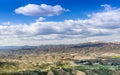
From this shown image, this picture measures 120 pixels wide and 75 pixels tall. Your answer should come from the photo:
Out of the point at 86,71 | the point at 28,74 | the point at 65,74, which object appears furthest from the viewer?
the point at 86,71

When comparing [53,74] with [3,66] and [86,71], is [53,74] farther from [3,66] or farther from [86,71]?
[3,66]

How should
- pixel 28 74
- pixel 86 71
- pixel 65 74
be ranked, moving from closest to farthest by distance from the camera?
pixel 28 74
pixel 65 74
pixel 86 71

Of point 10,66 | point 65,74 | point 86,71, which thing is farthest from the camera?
point 10,66

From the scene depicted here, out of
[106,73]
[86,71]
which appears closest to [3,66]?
[86,71]

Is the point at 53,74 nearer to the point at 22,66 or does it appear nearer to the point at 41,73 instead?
the point at 41,73

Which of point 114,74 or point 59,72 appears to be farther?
point 114,74

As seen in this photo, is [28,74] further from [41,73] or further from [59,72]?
[59,72]

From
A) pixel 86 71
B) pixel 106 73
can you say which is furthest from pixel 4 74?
pixel 106 73

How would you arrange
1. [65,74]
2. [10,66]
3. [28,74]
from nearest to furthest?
[28,74] < [65,74] < [10,66]

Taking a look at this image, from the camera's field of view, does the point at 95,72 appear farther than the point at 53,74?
Yes
